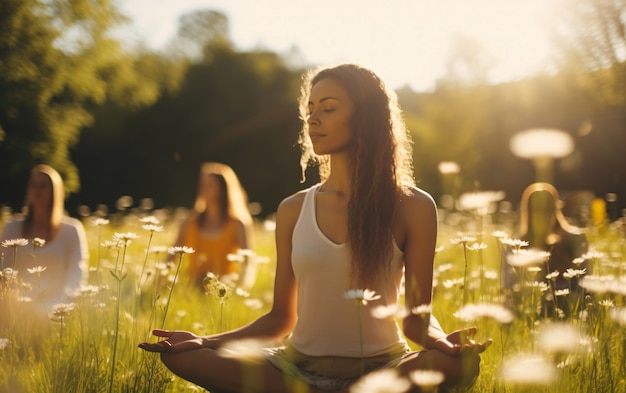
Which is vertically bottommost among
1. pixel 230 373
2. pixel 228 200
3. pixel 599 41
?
pixel 230 373

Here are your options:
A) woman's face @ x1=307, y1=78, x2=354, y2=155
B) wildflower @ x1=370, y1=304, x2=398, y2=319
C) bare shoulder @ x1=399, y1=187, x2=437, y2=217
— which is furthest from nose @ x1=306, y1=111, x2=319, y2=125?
wildflower @ x1=370, y1=304, x2=398, y2=319

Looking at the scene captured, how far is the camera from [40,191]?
15.0ft

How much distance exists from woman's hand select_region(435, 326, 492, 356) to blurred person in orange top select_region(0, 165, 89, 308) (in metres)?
2.84

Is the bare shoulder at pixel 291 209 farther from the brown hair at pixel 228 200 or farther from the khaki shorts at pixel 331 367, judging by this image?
the brown hair at pixel 228 200

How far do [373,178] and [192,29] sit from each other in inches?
1223

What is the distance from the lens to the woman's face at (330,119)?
2.64m

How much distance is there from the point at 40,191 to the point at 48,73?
241 inches

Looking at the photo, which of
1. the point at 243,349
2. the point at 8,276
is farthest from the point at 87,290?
the point at 243,349

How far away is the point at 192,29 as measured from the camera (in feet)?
105

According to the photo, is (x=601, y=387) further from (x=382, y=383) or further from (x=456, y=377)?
(x=382, y=383)

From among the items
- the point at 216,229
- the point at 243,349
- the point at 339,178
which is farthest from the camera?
the point at 216,229

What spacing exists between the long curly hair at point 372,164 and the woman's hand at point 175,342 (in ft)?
2.22

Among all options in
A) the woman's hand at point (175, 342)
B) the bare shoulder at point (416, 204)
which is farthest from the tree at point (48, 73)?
the bare shoulder at point (416, 204)

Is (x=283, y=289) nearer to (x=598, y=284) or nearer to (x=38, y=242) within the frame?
(x=38, y=242)
